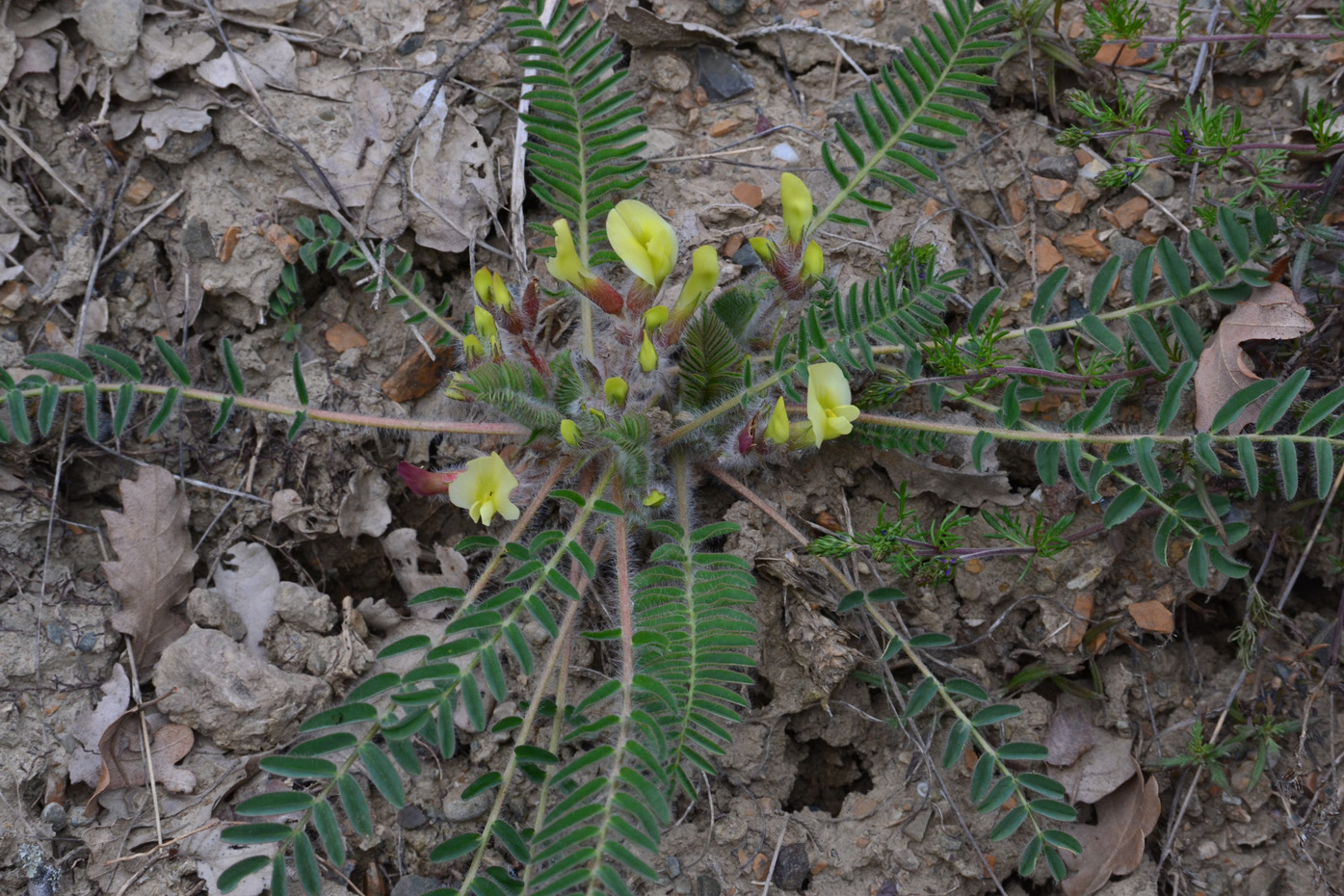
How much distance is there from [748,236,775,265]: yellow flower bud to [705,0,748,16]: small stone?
4.52 ft

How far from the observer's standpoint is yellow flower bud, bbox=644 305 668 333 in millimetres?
2518

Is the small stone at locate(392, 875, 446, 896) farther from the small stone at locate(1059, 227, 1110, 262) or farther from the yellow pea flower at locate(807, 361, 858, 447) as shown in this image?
the small stone at locate(1059, 227, 1110, 262)

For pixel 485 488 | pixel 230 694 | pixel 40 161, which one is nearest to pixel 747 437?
pixel 485 488

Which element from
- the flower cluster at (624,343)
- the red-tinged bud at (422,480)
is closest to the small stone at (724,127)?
the flower cluster at (624,343)

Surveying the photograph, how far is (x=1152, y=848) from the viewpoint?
8.95 ft

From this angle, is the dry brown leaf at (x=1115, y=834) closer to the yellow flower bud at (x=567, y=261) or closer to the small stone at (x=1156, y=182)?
the small stone at (x=1156, y=182)

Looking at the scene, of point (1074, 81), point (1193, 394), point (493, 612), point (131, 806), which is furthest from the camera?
point (1074, 81)

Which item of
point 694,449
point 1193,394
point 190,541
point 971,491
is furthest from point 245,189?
point 1193,394

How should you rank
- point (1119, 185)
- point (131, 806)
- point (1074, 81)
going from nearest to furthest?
point (131, 806) < point (1119, 185) < point (1074, 81)

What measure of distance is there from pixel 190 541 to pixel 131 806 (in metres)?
0.81

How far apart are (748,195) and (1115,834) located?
2389mm

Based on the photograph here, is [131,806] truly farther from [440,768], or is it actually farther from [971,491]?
[971,491]

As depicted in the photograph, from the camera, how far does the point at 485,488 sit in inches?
94.5

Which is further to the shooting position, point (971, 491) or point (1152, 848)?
point (971, 491)
